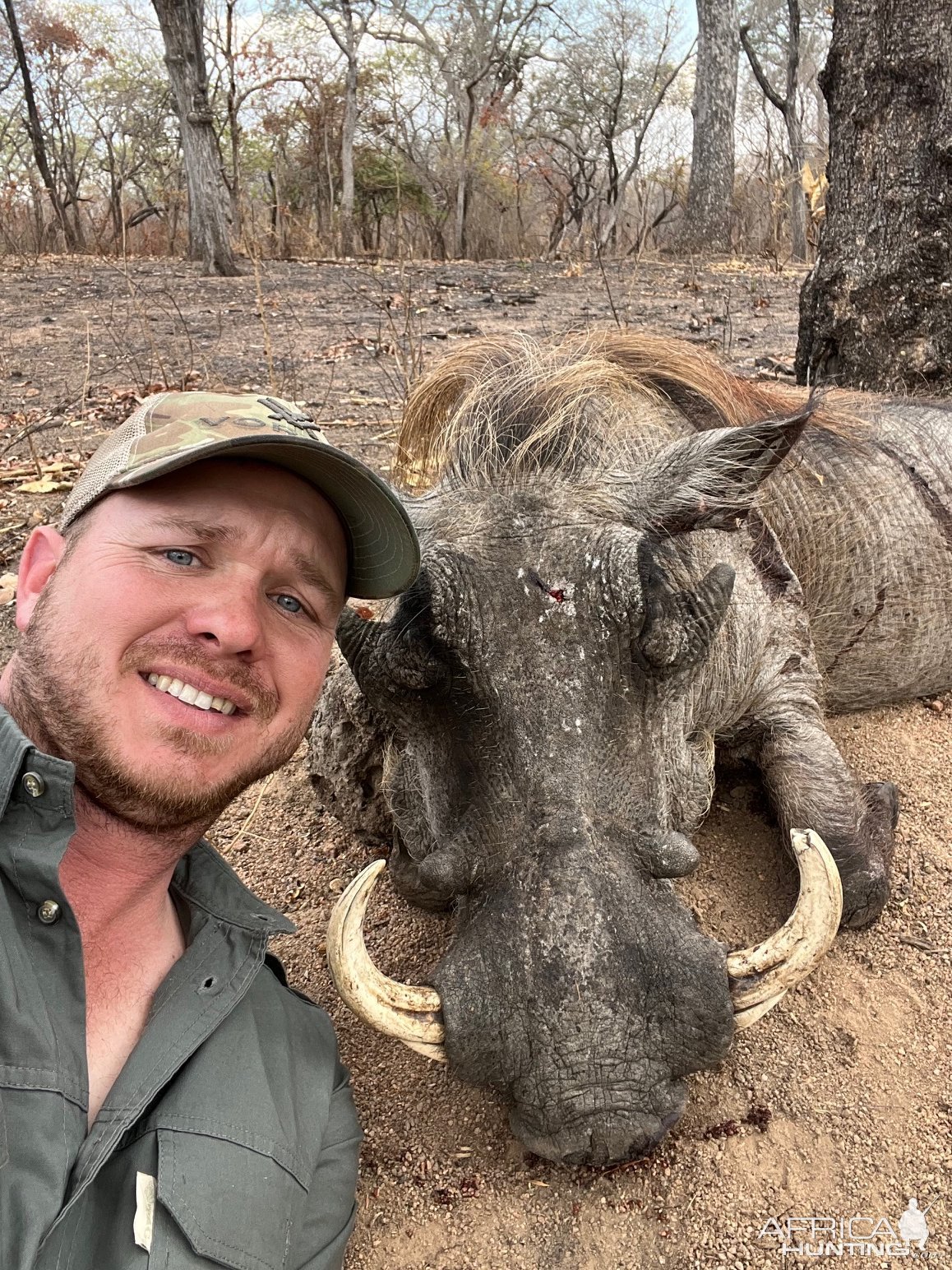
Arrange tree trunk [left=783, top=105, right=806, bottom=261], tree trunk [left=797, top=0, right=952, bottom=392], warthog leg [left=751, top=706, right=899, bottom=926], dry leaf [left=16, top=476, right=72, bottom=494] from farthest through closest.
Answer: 1. tree trunk [left=783, top=105, right=806, bottom=261]
2. dry leaf [left=16, top=476, right=72, bottom=494]
3. tree trunk [left=797, top=0, right=952, bottom=392]
4. warthog leg [left=751, top=706, right=899, bottom=926]

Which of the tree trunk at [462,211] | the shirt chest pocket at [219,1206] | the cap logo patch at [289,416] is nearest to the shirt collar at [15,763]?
the shirt chest pocket at [219,1206]

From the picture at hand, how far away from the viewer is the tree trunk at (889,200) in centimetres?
425

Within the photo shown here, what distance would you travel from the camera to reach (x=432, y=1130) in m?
1.97

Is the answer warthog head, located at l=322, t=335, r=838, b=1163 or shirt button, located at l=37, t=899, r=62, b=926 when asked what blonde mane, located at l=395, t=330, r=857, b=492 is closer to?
warthog head, located at l=322, t=335, r=838, b=1163

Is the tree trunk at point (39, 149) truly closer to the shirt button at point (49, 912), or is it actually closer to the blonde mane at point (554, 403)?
the blonde mane at point (554, 403)

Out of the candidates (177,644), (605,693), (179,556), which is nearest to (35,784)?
(177,644)

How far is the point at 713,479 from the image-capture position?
2.30 meters

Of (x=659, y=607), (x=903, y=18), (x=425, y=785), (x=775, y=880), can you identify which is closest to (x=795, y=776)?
(x=775, y=880)

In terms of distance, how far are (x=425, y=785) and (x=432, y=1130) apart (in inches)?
27.2

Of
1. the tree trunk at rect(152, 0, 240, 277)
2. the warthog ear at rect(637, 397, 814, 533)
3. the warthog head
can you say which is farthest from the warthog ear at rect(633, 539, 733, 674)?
the tree trunk at rect(152, 0, 240, 277)

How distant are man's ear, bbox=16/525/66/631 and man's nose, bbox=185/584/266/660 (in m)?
0.35

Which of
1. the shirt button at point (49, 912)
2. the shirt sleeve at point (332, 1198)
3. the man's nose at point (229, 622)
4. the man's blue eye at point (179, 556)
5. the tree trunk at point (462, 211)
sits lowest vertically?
the shirt sleeve at point (332, 1198)

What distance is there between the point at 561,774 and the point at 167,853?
73 centimetres

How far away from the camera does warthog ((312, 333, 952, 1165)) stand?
164 cm
